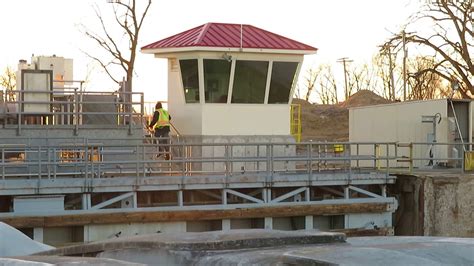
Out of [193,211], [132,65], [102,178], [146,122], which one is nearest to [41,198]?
[102,178]

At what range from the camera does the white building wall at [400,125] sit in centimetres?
2308

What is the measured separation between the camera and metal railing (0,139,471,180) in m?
16.5

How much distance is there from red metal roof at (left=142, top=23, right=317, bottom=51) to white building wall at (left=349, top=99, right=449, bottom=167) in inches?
146

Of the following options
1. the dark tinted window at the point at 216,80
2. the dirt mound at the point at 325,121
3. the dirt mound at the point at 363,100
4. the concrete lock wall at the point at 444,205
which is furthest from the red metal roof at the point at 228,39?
the dirt mound at the point at 363,100

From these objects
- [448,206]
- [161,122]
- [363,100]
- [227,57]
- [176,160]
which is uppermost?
[363,100]

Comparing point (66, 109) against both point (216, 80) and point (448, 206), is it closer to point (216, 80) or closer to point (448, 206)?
point (216, 80)

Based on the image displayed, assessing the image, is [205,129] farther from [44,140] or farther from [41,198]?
[41,198]

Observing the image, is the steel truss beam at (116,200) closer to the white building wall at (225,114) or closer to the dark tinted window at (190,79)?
the white building wall at (225,114)

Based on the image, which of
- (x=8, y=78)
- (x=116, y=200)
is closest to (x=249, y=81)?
(x=116, y=200)

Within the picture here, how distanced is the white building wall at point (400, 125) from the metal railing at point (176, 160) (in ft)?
0.81

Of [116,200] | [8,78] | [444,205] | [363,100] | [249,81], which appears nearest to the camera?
[116,200]

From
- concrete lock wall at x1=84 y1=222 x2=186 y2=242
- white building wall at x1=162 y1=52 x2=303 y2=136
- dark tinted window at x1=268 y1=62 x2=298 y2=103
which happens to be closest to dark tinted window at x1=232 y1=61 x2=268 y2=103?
white building wall at x1=162 y1=52 x2=303 y2=136

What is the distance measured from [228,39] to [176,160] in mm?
5594

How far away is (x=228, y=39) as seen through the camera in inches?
836
